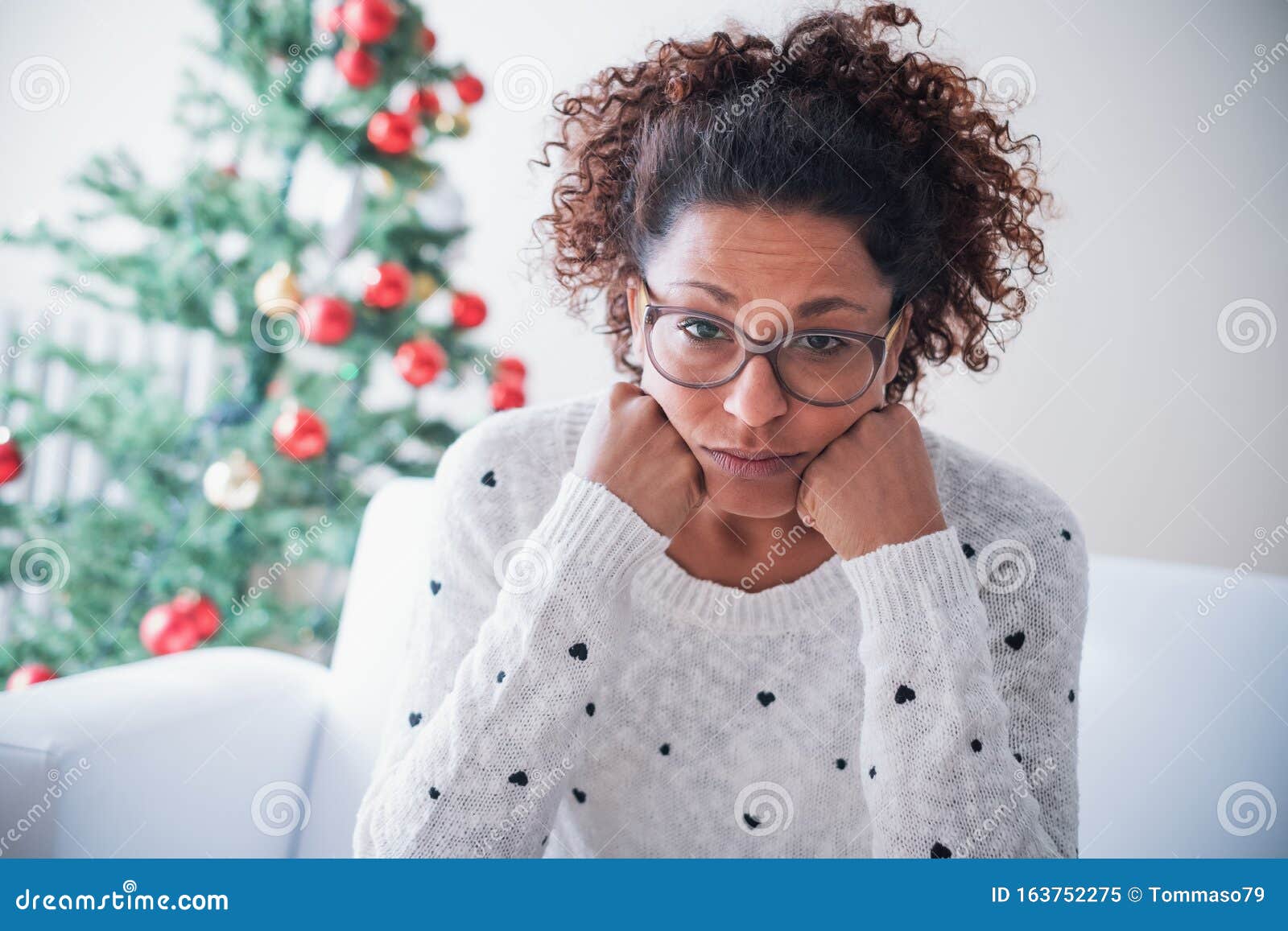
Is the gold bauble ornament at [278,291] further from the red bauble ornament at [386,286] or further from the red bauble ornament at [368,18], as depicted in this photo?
the red bauble ornament at [368,18]

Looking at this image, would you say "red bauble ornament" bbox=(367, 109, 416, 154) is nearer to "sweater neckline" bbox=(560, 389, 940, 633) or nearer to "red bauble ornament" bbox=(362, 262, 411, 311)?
"red bauble ornament" bbox=(362, 262, 411, 311)

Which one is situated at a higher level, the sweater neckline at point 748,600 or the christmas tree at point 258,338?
the sweater neckline at point 748,600

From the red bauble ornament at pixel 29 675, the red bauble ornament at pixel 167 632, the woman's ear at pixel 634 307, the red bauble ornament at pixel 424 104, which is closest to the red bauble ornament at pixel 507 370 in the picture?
the red bauble ornament at pixel 424 104

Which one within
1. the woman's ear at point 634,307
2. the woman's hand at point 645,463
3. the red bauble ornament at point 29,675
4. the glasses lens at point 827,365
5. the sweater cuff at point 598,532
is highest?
the glasses lens at point 827,365

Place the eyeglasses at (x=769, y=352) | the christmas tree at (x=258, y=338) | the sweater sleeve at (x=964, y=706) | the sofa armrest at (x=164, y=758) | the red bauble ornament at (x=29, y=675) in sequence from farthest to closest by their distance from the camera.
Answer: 1. the red bauble ornament at (x=29, y=675)
2. the christmas tree at (x=258, y=338)
3. the sofa armrest at (x=164, y=758)
4. the eyeglasses at (x=769, y=352)
5. the sweater sleeve at (x=964, y=706)

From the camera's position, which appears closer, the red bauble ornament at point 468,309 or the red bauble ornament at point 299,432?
the red bauble ornament at point 299,432

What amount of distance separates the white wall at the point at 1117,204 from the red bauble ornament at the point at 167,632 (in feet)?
3.70

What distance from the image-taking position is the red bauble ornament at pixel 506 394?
237 centimetres

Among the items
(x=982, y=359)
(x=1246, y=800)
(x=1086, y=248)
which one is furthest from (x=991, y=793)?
(x=1086, y=248)

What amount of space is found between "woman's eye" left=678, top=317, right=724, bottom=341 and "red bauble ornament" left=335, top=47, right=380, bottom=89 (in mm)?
1402

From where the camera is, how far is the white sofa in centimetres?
122

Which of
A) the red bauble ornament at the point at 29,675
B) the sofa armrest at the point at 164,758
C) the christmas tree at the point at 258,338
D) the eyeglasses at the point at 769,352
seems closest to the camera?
the eyeglasses at the point at 769,352

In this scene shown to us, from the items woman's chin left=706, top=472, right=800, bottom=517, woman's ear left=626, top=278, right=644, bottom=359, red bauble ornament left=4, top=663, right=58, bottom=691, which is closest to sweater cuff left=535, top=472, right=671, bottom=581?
woman's chin left=706, top=472, right=800, bottom=517

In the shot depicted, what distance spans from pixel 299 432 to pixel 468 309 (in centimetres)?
49
